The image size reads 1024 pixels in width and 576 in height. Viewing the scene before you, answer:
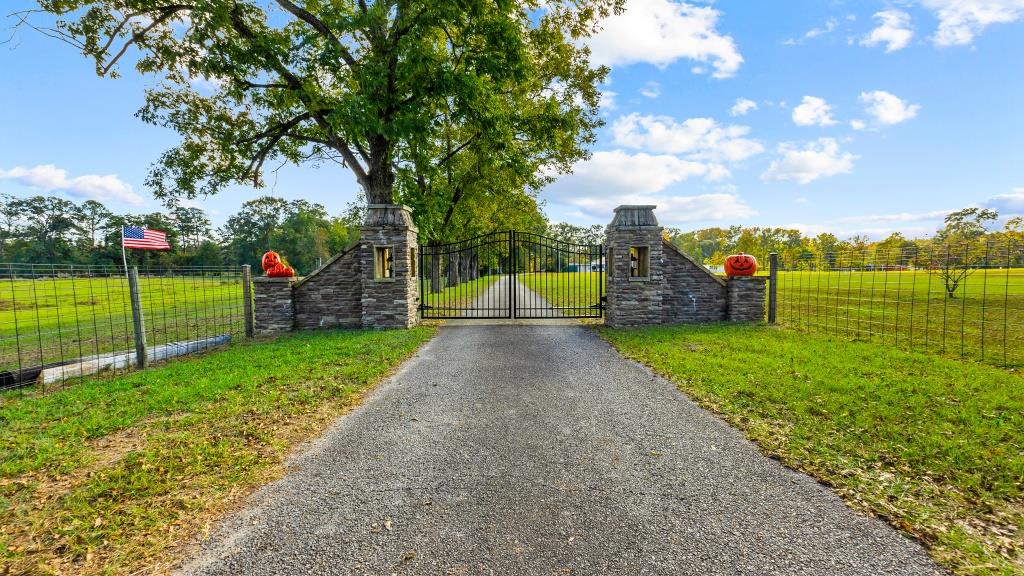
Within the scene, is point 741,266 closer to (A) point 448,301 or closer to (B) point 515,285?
(B) point 515,285

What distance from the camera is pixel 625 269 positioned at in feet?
31.0

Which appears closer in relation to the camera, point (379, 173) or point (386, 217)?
point (386, 217)

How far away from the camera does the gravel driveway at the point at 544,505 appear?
2.17 m

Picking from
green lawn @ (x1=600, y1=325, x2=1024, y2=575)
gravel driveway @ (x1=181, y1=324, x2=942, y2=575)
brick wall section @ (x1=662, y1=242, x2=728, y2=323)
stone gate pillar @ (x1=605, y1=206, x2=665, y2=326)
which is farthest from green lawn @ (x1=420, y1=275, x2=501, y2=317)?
gravel driveway @ (x1=181, y1=324, x2=942, y2=575)

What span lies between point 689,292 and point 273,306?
32.9 feet

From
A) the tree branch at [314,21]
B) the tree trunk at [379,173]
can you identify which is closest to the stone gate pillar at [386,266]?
the tree trunk at [379,173]

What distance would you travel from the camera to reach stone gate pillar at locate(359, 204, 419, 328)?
9383 mm

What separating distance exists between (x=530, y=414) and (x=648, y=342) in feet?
13.8

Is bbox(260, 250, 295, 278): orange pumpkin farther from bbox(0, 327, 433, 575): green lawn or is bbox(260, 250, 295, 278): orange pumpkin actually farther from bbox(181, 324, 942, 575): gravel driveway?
bbox(181, 324, 942, 575): gravel driveway

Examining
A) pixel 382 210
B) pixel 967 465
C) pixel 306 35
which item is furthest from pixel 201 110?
pixel 967 465

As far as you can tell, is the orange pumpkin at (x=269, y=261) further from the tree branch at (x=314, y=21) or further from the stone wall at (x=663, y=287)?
the stone wall at (x=663, y=287)

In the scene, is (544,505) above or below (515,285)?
below

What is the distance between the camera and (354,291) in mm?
9672

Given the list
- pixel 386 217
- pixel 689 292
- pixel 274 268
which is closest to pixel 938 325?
pixel 689 292
